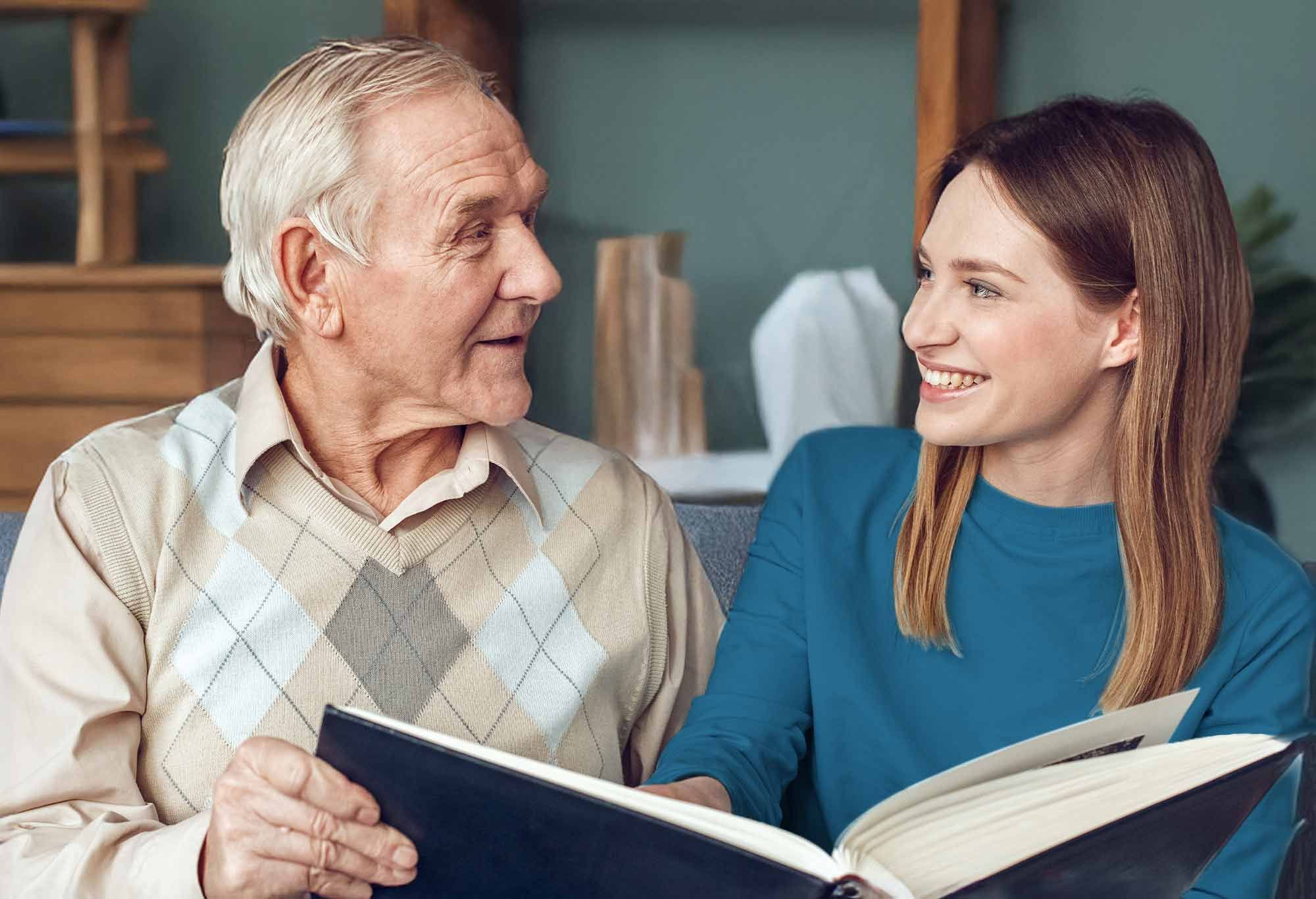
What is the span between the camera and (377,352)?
1.23m

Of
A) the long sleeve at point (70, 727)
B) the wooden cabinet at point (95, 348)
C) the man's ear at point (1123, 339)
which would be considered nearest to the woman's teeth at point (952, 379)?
the man's ear at point (1123, 339)

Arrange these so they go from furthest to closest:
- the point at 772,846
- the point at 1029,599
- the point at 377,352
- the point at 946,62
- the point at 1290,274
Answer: the point at 1290,274
the point at 946,62
the point at 1029,599
the point at 377,352
the point at 772,846

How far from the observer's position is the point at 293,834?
0.93m

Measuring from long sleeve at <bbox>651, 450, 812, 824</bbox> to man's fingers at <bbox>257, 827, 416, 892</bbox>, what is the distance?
0.36m

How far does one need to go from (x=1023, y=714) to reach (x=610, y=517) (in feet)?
1.45

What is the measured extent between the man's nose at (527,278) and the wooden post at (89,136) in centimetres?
179

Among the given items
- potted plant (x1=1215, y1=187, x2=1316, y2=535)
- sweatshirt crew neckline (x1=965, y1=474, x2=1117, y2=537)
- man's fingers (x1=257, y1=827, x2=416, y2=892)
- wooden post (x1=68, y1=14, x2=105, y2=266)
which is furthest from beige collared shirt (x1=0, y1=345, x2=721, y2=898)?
potted plant (x1=1215, y1=187, x2=1316, y2=535)

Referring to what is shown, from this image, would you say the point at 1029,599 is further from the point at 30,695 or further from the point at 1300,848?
the point at 30,695

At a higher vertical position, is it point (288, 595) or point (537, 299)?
point (537, 299)

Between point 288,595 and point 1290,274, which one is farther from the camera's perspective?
point 1290,274

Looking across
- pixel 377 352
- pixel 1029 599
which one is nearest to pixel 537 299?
pixel 377 352

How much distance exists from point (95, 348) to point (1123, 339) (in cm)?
205

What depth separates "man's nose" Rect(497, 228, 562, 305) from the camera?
124cm

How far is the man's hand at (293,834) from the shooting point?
2.95 feet
